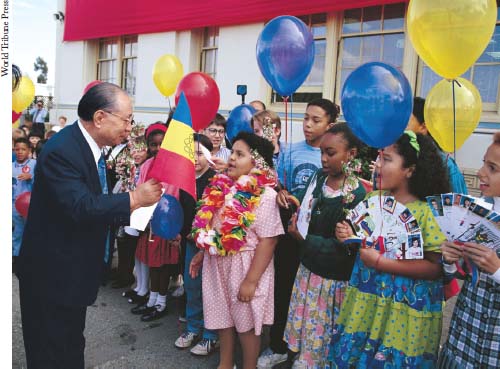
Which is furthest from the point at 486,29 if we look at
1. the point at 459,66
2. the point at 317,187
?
the point at 317,187

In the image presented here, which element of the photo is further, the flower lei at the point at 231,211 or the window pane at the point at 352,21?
the window pane at the point at 352,21

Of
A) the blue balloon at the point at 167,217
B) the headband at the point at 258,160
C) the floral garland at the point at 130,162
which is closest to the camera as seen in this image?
the headband at the point at 258,160

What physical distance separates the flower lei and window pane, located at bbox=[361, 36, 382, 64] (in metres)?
4.92

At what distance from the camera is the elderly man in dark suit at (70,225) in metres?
1.90

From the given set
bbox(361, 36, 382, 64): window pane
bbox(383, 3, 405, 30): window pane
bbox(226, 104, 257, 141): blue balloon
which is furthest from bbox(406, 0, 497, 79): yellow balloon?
bbox(361, 36, 382, 64): window pane

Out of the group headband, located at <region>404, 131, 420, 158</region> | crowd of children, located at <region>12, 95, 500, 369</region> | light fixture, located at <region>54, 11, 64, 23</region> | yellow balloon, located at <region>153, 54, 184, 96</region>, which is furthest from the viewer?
light fixture, located at <region>54, 11, 64, 23</region>

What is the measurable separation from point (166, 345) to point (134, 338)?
0.30m

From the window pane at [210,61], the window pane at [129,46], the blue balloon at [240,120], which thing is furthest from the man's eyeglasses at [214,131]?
the window pane at [129,46]

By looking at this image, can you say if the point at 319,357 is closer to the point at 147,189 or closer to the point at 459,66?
the point at 147,189

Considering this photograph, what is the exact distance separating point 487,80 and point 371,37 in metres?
1.99

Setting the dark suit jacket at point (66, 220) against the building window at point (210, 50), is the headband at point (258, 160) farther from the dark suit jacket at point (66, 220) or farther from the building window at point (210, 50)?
the building window at point (210, 50)

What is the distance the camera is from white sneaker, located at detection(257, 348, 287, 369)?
9.70 feet

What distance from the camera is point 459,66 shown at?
236cm

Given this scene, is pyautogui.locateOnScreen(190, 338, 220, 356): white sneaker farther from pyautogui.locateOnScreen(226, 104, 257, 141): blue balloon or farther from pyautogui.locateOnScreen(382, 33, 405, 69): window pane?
pyautogui.locateOnScreen(382, 33, 405, 69): window pane
